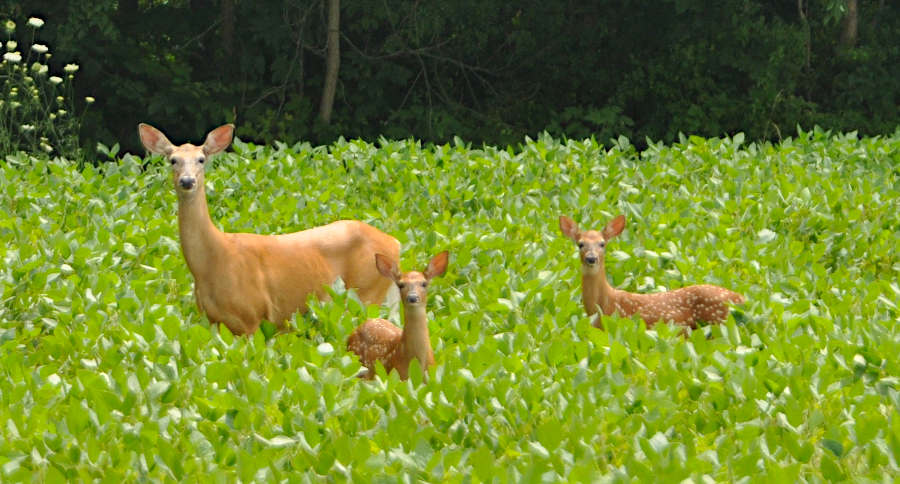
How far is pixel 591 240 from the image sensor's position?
5891 millimetres

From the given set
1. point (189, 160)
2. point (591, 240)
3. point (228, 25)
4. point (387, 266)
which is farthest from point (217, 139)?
point (228, 25)

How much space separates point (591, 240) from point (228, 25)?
16.7 metres

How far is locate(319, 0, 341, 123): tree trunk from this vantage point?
2022 cm

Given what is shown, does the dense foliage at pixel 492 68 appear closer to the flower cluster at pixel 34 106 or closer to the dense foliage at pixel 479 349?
the flower cluster at pixel 34 106

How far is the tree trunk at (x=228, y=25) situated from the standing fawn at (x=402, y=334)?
54.6 feet

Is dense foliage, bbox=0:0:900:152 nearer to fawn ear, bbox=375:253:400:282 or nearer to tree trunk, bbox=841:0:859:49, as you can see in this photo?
tree trunk, bbox=841:0:859:49

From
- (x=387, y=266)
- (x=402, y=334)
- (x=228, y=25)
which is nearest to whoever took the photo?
(x=402, y=334)

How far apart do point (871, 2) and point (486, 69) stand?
23.5 feet

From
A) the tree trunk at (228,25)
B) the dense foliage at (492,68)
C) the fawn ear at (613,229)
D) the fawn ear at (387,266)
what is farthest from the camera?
the tree trunk at (228,25)

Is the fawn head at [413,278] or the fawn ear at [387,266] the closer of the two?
the fawn head at [413,278]

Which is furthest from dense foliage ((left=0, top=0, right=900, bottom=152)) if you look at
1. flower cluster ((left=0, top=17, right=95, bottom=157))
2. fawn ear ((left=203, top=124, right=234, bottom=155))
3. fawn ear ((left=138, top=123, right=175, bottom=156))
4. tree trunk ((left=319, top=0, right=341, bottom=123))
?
fawn ear ((left=203, top=124, right=234, bottom=155))

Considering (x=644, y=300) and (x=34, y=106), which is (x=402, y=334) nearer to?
(x=644, y=300)

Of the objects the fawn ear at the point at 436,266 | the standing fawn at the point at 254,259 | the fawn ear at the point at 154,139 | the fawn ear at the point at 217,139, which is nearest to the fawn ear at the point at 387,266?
the fawn ear at the point at 436,266

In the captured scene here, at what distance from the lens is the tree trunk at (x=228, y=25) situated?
834 inches
